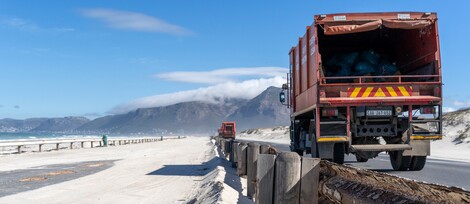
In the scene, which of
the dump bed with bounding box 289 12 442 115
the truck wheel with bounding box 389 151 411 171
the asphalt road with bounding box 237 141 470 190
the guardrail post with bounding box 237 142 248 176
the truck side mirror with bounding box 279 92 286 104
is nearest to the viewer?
the asphalt road with bounding box 237 141 470 190

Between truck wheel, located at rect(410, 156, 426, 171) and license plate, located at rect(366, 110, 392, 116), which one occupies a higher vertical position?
license plate, located at rect(366, 110, 392, 116)

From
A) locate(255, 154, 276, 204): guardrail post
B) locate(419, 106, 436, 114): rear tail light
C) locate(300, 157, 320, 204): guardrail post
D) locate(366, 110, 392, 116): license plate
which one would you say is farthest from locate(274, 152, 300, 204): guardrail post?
locate(419, 106, 436, 114): rear tail light

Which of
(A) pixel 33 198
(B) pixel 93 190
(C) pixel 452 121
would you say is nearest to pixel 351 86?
(B) pixel 93 190

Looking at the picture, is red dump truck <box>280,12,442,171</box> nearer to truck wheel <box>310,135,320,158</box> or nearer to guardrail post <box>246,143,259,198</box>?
truck wheel <box>310,135,320,158</box>

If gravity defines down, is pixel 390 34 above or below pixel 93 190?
above

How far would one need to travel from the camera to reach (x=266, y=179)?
4812 millimetres

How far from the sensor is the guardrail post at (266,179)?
4.70 meters

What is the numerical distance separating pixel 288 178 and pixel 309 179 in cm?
18

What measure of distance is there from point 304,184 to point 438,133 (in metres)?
8.15

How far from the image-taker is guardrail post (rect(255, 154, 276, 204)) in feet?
15.4

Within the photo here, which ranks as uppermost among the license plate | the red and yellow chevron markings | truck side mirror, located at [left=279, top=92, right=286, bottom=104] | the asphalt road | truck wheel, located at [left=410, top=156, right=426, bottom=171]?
truck side mirror, located at [left=279, top=92, right=286, bottom=104]

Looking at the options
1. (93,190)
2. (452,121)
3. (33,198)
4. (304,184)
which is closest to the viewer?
(304,184)

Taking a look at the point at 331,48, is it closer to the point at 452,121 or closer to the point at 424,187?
the point at 424,187

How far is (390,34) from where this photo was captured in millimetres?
13648
